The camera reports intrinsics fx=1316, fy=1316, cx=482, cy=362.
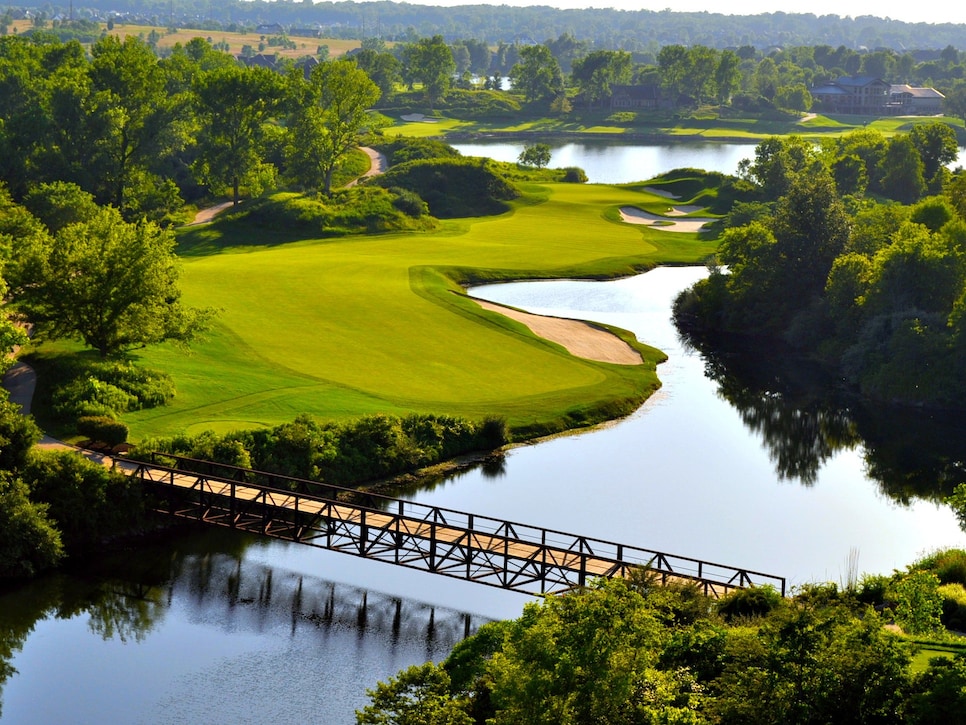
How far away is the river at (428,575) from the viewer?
4016 cm

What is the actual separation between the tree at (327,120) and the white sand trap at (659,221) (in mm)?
29891

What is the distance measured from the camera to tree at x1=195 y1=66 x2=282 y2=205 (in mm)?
130375

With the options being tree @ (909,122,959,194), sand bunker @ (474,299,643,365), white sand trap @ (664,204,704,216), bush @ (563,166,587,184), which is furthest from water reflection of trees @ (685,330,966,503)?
bush @ (563,166,587,184)

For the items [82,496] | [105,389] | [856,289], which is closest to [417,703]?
[82,496]

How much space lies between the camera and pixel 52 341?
223ft

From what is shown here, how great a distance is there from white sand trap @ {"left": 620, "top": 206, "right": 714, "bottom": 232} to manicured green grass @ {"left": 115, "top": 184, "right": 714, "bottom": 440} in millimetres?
15232

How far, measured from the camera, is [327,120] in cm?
14025

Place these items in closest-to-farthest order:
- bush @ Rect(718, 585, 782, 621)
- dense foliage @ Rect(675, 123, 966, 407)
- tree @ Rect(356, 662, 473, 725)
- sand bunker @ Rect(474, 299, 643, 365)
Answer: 1. tree @ Rect(356, 662, 473, 725)
2. bush @ Rect(718, 585, 782, 621)
3. dense foliage @ Rect(675, 123, 966, 407)
4. sand bunker @ Rect(474, 299, 643, 365)

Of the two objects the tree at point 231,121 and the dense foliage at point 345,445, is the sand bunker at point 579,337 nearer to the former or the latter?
the dense foliage at point 345,445

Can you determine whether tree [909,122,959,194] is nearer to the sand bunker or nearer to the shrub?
the sand bunker

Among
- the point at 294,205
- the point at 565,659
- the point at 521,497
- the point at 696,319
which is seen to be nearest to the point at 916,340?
the point at 696,319

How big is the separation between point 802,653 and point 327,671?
16636 mm

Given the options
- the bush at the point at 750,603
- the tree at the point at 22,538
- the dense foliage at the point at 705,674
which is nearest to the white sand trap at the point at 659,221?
the tree at the point at 22,538

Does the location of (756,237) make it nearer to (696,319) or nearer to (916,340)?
(696,319)
